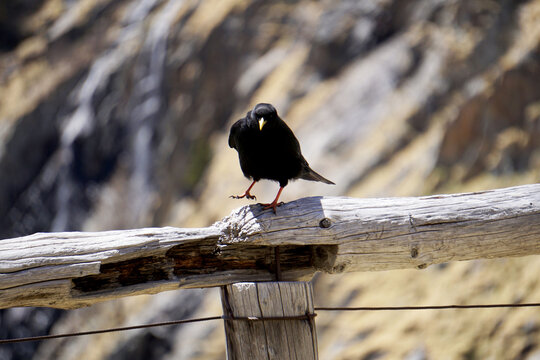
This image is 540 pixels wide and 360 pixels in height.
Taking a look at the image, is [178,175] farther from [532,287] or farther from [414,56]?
[532,287]

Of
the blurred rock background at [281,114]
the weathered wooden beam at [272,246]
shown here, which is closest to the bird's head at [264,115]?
the weathered wooden beam at [272,246]

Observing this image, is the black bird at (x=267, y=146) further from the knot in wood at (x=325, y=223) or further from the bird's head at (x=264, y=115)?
the knot in wood at (x=325, y=223)

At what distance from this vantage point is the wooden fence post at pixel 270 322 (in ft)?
7.57

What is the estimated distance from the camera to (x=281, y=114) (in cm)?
1288

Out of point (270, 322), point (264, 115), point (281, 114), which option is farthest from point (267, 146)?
point (281, 114)

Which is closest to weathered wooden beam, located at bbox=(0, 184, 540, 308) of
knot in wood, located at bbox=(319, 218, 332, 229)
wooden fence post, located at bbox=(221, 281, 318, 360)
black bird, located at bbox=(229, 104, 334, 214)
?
knot in wood, located at bbox=(319, 218, 332, 229)

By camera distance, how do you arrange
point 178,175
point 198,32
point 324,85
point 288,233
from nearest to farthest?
1. point 288,233
2. point 324,85
3. point 178,175
4. point 198,32

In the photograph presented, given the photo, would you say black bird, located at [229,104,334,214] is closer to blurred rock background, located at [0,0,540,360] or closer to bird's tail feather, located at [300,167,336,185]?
bird's tail feather, located at [300,167,336,185]

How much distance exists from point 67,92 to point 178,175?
5000 millimetres

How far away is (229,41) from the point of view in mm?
15000

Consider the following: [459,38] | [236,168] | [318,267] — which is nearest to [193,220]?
[236,168]

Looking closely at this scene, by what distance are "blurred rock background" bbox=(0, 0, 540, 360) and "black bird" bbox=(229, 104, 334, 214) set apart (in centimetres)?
466

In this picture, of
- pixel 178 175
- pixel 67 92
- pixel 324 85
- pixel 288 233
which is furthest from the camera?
pixel 67 92

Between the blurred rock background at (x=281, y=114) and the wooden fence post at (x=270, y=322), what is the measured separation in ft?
18.4
